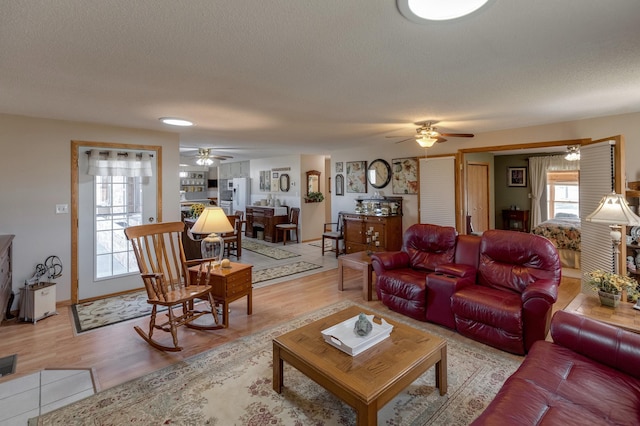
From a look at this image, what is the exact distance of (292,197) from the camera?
837 centimetres

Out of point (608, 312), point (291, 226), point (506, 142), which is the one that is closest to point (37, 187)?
point (291, 226)

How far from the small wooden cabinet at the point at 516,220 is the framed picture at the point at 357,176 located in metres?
4.18

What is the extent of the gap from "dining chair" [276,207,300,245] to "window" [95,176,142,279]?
12.2ft

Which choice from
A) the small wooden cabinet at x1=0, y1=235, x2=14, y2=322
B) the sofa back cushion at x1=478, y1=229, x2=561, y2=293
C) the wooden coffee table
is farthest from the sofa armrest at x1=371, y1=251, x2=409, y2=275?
the small wooden cabinet at x1=0, y1=235, x2=14, y2=322

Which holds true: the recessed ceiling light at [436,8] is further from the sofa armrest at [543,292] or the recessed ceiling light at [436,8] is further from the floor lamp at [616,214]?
the sofa armrest at [543,292]

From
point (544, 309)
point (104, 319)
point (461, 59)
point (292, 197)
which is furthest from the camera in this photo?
point (292, 197)

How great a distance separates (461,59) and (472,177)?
5810 mm

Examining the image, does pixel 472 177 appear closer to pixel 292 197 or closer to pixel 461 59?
pixel 292 197

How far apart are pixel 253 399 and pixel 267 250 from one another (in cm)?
509

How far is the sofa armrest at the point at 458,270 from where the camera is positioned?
131 inches

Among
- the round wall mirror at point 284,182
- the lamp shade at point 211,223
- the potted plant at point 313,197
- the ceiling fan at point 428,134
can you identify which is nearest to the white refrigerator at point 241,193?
the round wall mirror at point 284,182

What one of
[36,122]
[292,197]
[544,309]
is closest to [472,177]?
[292,197]

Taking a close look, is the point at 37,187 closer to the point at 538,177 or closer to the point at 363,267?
the point at 363,267

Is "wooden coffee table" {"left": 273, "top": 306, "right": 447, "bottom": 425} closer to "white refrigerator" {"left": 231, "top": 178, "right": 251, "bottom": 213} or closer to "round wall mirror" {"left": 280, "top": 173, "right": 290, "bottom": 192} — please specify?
"round wall mirror" {"left": 280, "top": 173, "right": 290, "bottom": 192}
